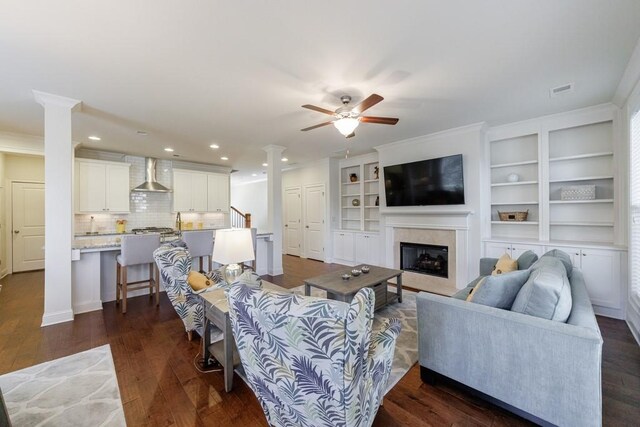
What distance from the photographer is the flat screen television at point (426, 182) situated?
432 centimetres

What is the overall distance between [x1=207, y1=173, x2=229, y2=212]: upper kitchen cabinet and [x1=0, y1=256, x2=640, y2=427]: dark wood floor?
3796 mm

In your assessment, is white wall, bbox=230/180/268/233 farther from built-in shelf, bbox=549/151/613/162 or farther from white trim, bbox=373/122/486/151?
built-in shelf, bbox=549/151/613/162

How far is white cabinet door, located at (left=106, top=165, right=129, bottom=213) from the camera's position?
5.57m

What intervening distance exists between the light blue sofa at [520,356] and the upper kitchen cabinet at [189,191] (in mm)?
6172

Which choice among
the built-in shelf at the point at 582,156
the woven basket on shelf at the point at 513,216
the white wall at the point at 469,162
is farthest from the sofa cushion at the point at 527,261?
Answer: the built-in shelf at the point at 582,156

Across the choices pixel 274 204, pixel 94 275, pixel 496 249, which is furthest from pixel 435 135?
pixel 94 275

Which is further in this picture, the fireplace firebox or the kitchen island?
the fireplace firebox

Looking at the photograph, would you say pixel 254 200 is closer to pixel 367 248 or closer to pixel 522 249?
pixel 367 248

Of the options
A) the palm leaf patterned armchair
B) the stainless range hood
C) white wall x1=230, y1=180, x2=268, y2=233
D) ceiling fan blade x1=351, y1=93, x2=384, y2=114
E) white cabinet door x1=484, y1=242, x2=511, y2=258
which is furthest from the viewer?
white wall x1=230, y1=180, x2=268, y2=233

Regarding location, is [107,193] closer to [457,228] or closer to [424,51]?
[424,51]

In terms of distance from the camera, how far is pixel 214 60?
2402mm

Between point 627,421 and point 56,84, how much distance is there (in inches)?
220

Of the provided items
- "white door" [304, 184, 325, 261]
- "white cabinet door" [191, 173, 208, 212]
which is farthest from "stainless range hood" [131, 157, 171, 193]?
"white door" [304, 184, 325, 261]

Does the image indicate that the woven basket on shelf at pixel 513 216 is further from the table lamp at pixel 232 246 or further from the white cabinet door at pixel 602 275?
the table lamp at pixel 232 246
